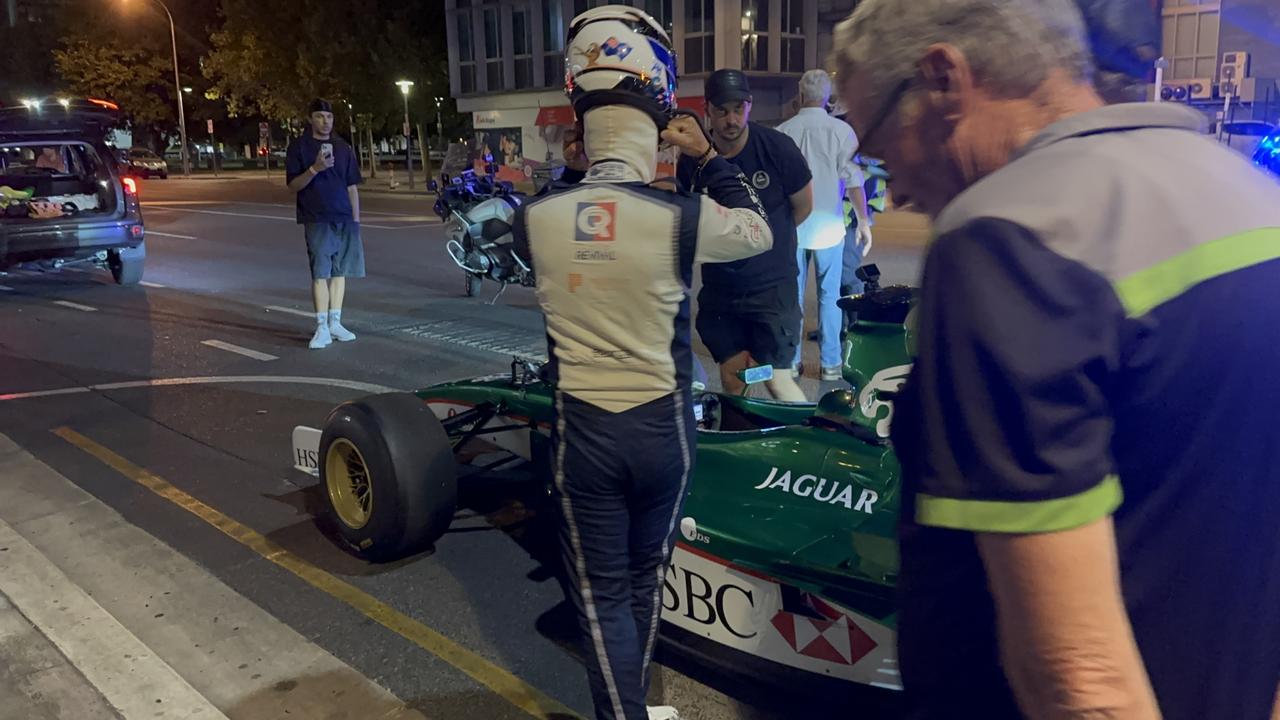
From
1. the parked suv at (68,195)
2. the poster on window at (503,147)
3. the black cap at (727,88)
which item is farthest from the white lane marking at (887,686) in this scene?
the poster on window at (503,147)

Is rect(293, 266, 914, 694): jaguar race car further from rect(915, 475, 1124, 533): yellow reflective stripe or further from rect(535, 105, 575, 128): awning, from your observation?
rect(535, 105, 575, 128): awning

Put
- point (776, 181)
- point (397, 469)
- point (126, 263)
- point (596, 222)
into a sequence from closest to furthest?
point (596, 222)
point (397, 469)
point (776, 181)
point (126, 263)

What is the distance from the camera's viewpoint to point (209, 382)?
25.0 ft

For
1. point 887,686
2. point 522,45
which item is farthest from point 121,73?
point 887,686

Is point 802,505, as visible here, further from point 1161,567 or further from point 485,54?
point 485,54

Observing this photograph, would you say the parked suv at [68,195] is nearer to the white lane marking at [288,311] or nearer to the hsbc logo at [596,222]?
the white lane marking at [288,311]

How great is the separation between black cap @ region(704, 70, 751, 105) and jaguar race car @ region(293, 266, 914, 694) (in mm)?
1410

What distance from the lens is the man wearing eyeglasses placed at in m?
1.00

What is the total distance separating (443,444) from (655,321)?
1.71m

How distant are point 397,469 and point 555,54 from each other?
A: 3687 centimetres

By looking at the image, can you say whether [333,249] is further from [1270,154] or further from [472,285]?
[1270,154]

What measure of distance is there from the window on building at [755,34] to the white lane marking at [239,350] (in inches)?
1083

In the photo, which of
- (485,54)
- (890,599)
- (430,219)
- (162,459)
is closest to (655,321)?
(890,599)

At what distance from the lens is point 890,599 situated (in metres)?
2.66
